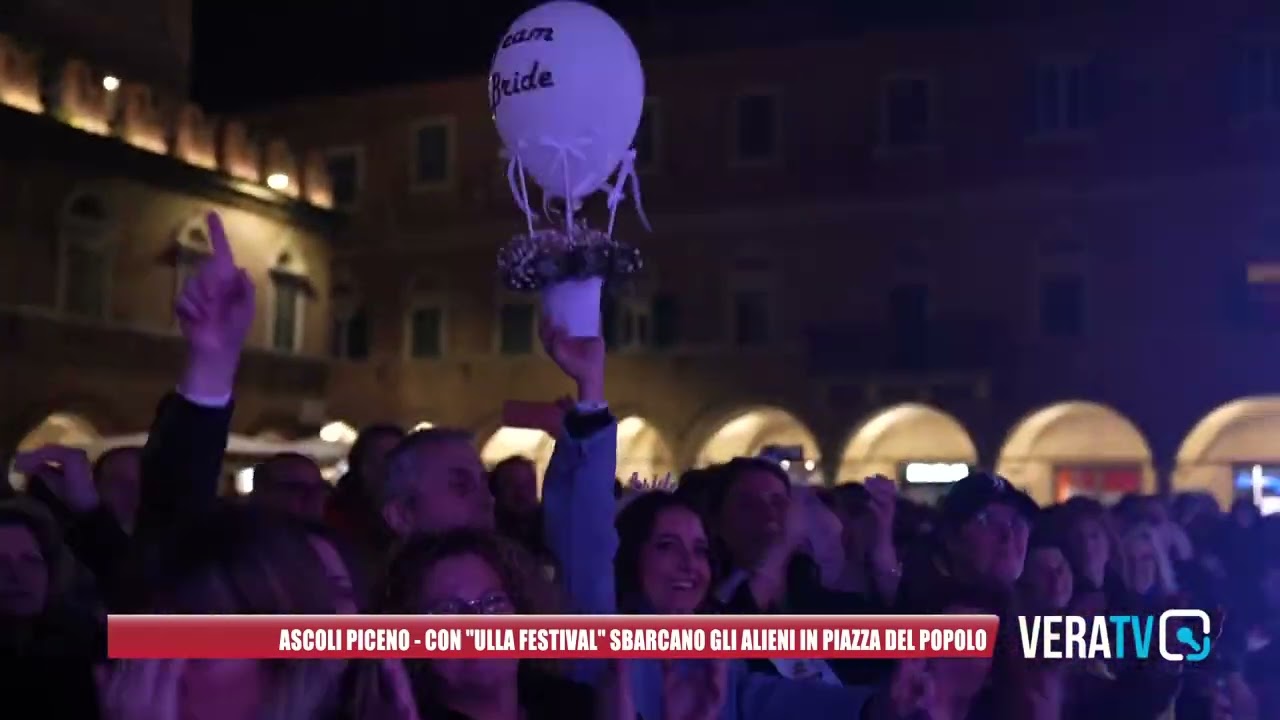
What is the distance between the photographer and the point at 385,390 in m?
23.5

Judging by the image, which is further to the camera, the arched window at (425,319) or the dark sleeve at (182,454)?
the arched window at (425,319)

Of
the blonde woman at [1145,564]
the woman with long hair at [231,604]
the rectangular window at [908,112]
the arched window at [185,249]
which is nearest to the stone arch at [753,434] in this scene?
the rectangular window at [908,112]

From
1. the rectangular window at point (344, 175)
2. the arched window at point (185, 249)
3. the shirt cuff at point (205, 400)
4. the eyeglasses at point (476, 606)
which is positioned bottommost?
the eyeglasses at point (476, 606)

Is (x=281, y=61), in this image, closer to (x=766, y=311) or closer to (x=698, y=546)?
(x=766, y=311)

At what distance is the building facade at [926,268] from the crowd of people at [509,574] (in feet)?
50.3

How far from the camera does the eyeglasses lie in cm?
225

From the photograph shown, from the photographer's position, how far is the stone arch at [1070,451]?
19500mm

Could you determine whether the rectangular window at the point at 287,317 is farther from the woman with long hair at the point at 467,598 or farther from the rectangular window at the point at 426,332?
the woman with long hair at the point at 467,598

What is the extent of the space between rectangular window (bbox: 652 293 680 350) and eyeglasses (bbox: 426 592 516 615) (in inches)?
768

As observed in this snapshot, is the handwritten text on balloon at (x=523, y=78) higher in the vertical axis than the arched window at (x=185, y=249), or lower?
lower

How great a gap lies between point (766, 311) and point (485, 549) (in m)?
19.1

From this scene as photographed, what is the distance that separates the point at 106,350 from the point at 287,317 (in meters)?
4.34

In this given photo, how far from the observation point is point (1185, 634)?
3359 millimetres

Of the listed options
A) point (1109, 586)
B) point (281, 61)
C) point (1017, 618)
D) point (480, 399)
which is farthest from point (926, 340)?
point (1017, 618)
